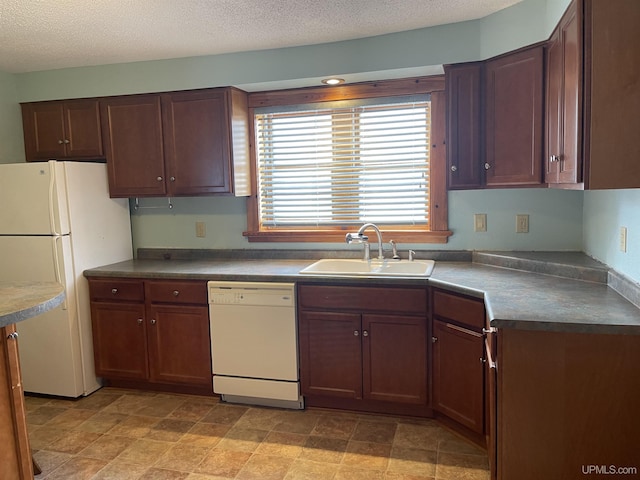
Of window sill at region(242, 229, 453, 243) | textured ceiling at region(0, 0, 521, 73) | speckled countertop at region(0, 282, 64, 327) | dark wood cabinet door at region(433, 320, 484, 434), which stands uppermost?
textured ceiling at region(0, 0, 521, 73)

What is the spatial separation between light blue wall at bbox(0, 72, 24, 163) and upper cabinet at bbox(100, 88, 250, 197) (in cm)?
76

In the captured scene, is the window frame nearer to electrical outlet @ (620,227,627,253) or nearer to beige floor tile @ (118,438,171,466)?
electrical outlet @ (620,227,627,253)

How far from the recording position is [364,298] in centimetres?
276

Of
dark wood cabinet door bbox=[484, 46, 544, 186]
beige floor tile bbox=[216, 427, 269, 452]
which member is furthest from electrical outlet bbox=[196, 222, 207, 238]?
dark wood cabinet door bbox=[484, 46, 544, 186]

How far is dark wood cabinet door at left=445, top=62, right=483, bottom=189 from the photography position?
271cm

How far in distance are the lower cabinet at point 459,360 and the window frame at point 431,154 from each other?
0.71m

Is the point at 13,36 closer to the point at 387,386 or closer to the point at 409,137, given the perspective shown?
the point at 409,137

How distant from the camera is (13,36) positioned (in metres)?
2.80

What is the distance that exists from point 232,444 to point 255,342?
1.99ft

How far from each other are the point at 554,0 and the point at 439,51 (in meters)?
0.68

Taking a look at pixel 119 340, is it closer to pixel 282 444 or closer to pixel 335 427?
pixel 282 444

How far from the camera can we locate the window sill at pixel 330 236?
10.5 ft

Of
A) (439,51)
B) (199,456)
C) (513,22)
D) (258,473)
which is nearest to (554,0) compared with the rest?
(513,22)

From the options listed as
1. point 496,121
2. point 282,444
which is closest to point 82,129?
point 282,444
